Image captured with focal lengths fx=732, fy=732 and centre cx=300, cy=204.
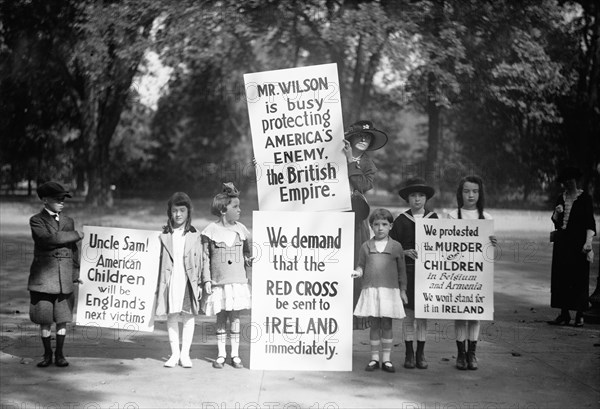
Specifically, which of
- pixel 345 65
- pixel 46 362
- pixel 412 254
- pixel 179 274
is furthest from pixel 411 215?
pixel 345 65

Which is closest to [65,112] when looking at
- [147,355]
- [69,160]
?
[69,160]

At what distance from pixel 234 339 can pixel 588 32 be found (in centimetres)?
2721

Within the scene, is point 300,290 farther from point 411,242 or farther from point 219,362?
point 411,242

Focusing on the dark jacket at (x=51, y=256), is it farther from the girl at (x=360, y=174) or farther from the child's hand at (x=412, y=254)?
the child's hand at (x=412, y=254)

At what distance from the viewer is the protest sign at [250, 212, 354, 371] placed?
20.1 feet

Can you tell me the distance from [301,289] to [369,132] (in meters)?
1.62

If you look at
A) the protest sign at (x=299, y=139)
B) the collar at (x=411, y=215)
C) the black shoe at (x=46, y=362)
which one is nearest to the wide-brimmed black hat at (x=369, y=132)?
the protest sign at (x=299, y=139)

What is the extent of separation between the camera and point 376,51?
768 inches

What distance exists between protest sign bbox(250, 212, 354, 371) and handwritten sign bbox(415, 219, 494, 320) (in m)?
0.72

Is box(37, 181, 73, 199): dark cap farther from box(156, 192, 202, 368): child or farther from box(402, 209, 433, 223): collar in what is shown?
box(402, 209, 433, 223): collar

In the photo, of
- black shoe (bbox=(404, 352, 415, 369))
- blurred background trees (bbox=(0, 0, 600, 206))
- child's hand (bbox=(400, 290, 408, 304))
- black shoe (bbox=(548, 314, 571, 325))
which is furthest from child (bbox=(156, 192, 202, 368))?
black shoe (bbox=(548, 314, 571, 325))

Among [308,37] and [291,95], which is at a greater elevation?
[308,37]

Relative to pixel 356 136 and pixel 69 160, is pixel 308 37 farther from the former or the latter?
pixel 69 160

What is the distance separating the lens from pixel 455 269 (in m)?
6.48
